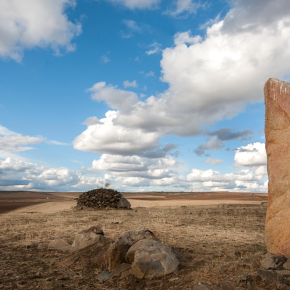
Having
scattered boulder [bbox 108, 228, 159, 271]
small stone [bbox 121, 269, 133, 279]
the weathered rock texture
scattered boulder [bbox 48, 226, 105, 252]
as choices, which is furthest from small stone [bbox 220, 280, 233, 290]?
scattered boulder [bbox 48, 226, 105, 252]

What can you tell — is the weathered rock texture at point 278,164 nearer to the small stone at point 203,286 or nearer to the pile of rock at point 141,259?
the pile of rock at point 141,259

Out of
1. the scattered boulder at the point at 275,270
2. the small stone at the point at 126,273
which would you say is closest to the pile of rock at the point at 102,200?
the small stone at the point at 126,273

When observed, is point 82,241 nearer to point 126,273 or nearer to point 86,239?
point 86,239

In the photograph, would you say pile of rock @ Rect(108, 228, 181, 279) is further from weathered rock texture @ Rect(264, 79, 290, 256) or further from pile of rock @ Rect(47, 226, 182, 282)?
weathered rock texture @ Rect(264, 79, 290, 256)

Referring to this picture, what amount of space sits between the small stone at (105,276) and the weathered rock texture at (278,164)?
3834mm

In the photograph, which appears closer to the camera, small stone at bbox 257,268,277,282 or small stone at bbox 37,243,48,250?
small stone at bbox 257,268,277,282

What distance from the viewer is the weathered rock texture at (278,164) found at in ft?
19.1

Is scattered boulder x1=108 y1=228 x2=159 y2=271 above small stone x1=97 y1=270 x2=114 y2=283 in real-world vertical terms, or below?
above

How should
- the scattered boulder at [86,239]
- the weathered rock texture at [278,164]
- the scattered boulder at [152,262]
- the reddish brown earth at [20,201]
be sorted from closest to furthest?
the scattered boulder at [152,262], the weathered rock texture at [278,164], the scattered boulder at [86,239], the reddish brown earth at [20,201]

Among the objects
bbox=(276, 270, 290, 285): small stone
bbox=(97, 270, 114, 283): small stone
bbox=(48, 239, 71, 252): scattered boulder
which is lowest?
bbox=(97, 270, 114, 283): small stone

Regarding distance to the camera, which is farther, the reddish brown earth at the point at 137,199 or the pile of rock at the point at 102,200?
the reddish brown earth at the point at 137,199

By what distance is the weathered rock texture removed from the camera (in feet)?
19.1

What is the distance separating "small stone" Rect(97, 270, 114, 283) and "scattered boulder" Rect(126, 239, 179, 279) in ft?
2.09

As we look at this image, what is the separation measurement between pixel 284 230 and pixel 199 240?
324 cm
